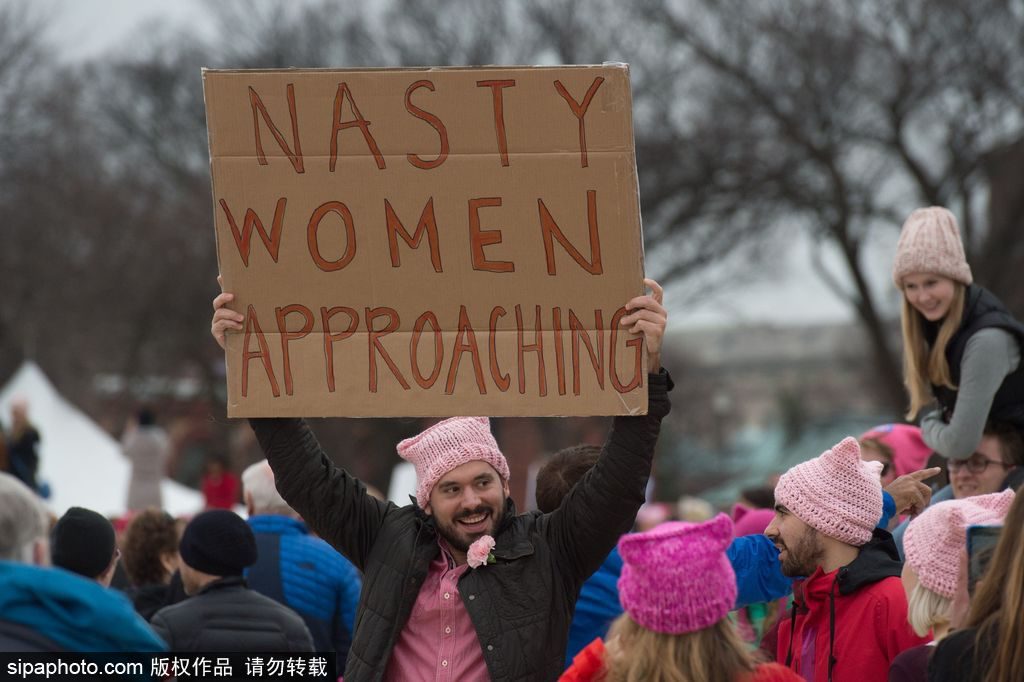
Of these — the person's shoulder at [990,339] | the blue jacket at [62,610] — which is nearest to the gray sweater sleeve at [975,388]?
the person's shoulder at [990,339]

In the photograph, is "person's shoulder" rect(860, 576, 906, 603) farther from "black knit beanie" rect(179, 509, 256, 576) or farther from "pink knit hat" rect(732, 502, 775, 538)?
"black knit beanie" rect(179, 509, 256, 576)

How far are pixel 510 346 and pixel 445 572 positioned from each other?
0.66 metres

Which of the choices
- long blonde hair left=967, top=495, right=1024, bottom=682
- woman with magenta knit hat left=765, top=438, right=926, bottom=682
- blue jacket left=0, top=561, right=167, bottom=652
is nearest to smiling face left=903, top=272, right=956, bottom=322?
woman with magenta knit hat left=765, top=438, right=926, bottom=682

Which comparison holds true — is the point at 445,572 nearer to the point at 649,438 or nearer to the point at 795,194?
the point at 649,438

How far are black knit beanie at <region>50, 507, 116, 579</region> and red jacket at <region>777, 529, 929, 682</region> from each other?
2.20m

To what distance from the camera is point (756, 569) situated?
14.2 ft

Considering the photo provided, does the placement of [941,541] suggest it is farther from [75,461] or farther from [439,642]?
[75,461]

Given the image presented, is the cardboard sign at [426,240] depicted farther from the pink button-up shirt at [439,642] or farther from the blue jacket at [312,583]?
the blue jacket at [312,583]

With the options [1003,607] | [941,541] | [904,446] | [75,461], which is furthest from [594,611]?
[75,461]

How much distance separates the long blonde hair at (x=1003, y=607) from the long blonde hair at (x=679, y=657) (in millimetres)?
526

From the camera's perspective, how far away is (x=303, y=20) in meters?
31.2

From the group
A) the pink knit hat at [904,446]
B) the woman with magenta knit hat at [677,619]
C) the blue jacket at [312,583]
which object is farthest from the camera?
the pink knit hat at [904,446]

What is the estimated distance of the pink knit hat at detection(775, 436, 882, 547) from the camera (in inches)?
171

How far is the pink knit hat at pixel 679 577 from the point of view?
342 centimetres
